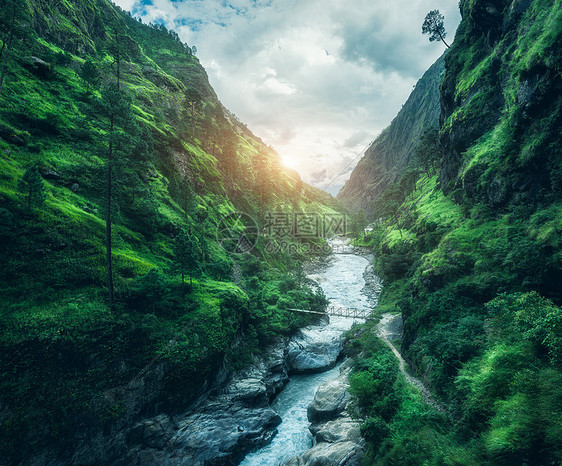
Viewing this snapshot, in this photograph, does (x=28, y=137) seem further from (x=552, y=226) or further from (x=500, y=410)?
(x=552, y=226)

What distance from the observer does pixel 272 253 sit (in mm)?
70375

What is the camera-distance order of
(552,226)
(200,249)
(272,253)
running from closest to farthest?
(552,226)
(200,249)
(272,253)

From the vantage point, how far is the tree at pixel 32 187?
79.9 ft

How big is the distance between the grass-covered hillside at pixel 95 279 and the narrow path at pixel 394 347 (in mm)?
13191

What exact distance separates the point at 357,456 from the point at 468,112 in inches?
2022

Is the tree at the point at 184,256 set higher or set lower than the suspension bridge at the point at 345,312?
higher

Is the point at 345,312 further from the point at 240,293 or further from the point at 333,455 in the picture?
the point at 333,455

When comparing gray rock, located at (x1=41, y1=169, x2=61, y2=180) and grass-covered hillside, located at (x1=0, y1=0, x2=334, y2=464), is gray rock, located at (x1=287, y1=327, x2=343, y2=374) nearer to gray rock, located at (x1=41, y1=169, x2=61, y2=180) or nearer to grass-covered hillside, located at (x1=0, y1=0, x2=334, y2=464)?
grass-covered hillside, located at (x1=0, y1=0, x2=334, y2=464)

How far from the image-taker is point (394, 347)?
1262 inches

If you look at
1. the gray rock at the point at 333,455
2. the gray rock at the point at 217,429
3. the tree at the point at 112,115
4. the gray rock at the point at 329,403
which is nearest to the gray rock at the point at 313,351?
the gray rock at the point at 217,429

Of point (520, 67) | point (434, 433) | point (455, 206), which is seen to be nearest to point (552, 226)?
point (434, 433)

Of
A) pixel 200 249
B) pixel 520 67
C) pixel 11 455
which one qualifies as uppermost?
pixel 520 67

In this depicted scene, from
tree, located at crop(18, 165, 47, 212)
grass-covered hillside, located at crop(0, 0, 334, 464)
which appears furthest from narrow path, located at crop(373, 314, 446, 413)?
tree, located at crop(18, 165, 47, 212)

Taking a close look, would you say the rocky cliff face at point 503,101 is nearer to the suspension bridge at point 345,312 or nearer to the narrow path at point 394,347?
the narrow path at point 394,347
